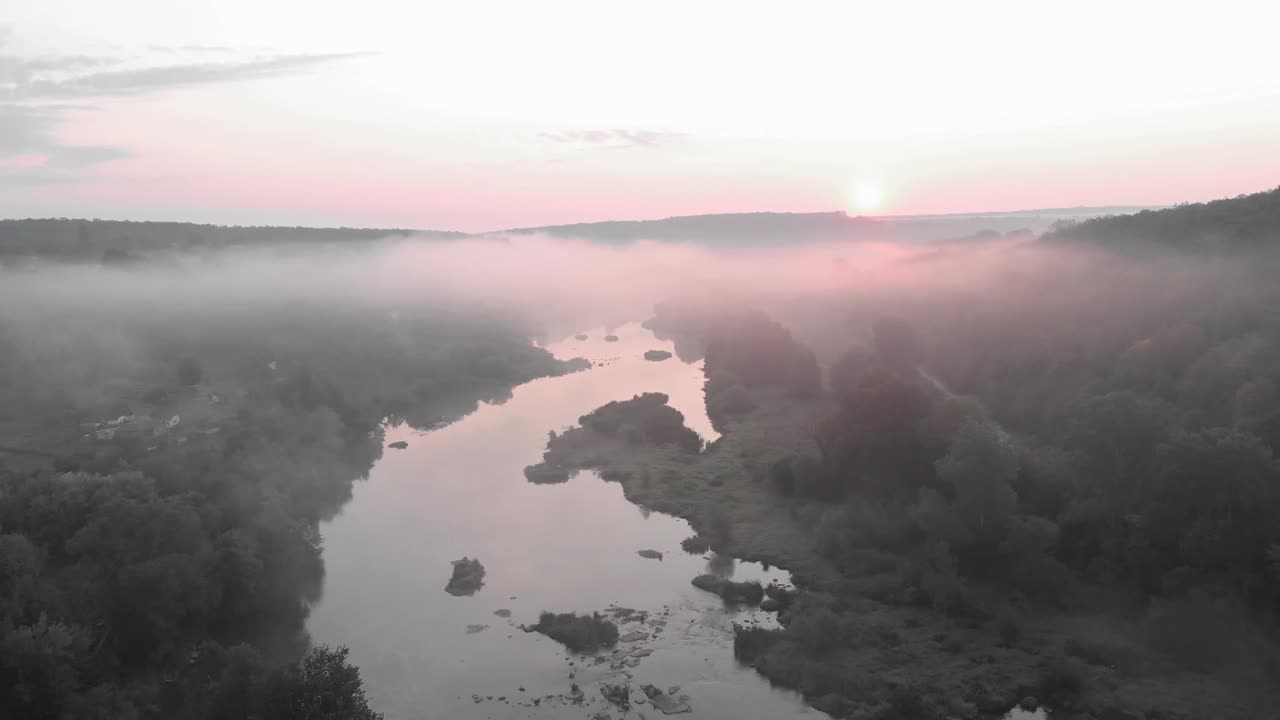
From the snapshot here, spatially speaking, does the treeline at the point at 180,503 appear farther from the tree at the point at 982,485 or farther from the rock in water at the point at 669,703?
the tree at the point at 982,485

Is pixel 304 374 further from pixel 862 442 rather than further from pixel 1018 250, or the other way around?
pixel 1018 250

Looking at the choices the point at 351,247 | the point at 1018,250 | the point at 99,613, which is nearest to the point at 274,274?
the point at 351,247

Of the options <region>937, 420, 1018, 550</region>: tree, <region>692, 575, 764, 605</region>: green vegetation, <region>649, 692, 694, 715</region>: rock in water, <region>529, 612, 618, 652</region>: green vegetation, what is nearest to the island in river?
<region>937, 420, 1018, 550</region>: tree

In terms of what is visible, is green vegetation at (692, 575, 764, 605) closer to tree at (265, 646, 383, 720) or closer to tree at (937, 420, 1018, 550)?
tree at (937, 420, 1018, 550)

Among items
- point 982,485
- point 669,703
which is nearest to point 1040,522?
point 982,485

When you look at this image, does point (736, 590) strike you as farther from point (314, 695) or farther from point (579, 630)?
point (314, 695)

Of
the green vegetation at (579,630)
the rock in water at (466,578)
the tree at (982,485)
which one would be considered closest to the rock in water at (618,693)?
the green vegetation at (579,630)
